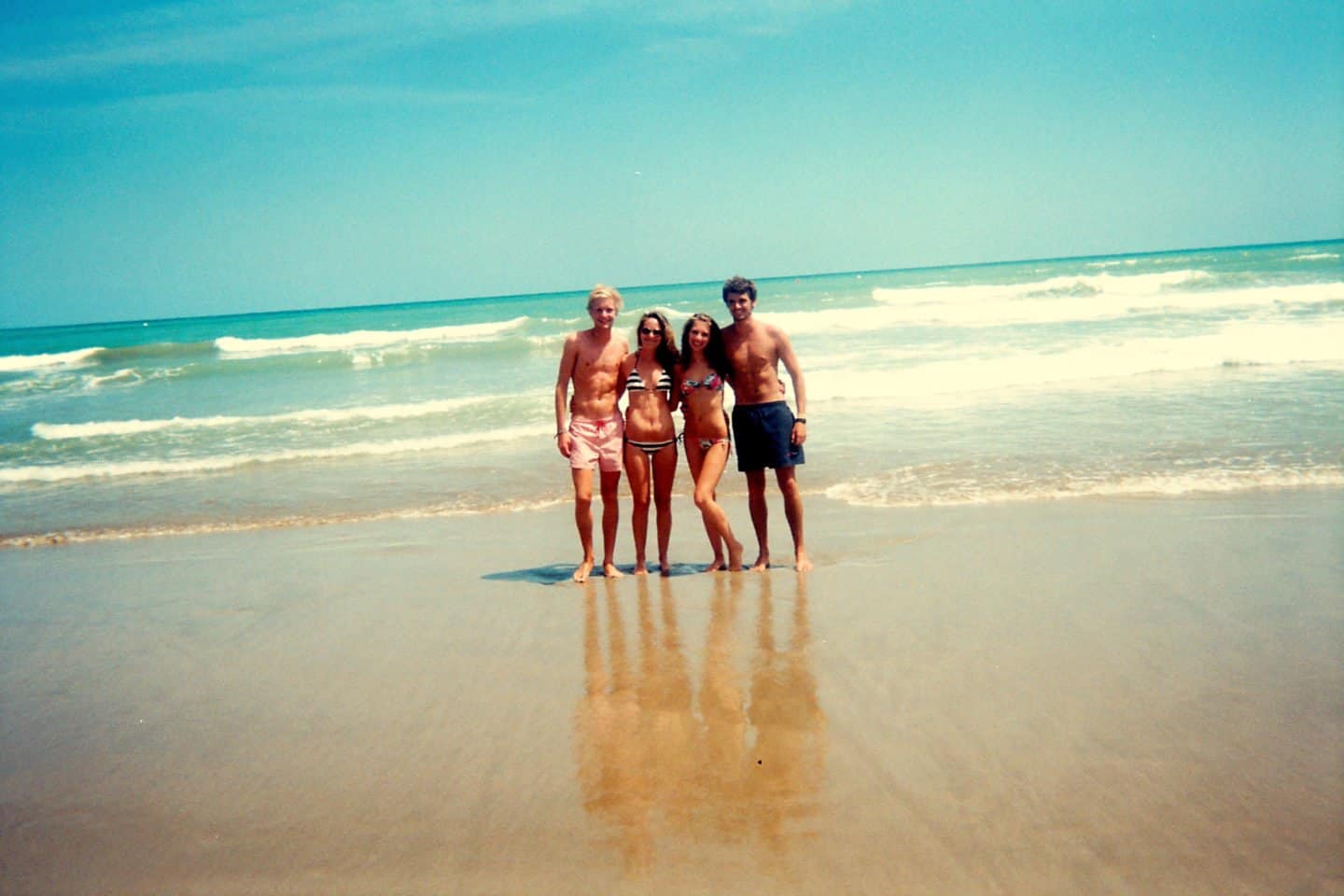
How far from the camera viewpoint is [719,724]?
374 cm

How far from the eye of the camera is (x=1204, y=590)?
5.00 metres

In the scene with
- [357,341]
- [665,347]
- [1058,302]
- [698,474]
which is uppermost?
[665,347]

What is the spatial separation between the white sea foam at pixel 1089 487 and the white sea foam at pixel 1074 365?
16.2 ft

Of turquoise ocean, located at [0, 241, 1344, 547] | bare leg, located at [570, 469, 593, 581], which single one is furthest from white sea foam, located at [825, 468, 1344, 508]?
bare leg, located at [570, 469, 593, 581]

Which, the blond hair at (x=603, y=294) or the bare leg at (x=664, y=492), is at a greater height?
the blond hair at (x=603, y=294)

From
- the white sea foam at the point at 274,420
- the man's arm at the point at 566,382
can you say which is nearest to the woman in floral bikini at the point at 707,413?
the man's arm at the point at 566,382

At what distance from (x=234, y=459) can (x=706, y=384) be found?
790cm

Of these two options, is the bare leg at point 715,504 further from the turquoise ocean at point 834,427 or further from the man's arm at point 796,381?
the turquoise ocean at point 834,427

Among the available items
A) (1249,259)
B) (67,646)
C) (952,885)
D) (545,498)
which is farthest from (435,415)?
(1249,259)

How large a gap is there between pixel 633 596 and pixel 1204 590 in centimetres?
301

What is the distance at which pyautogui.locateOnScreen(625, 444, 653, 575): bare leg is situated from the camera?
6.10 metres

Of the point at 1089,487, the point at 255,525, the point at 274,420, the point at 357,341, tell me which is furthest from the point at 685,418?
the point at 357,341

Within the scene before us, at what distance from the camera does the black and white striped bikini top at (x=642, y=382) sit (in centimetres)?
→ 604

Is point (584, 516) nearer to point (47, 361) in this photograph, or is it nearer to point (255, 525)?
point (255, 525)
